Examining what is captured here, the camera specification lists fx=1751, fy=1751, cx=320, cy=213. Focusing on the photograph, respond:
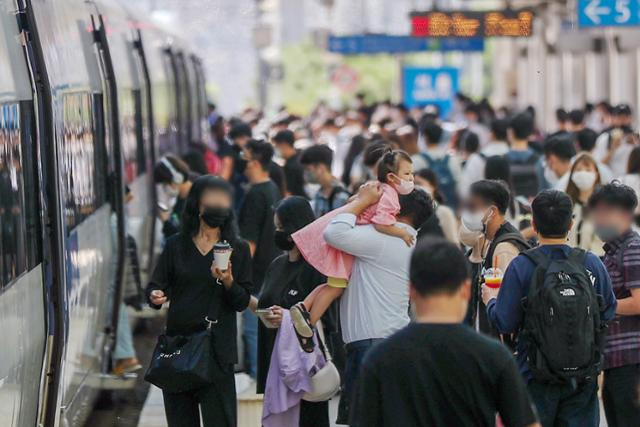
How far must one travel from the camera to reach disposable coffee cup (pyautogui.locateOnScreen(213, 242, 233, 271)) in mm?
7727

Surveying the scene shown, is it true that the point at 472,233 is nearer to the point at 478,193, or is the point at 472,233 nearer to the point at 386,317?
the point at 478,193

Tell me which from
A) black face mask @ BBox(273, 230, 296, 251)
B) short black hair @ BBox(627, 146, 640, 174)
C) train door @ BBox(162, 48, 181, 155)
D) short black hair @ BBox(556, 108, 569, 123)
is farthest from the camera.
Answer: train door @ BBox(162, 48, 181, 155)

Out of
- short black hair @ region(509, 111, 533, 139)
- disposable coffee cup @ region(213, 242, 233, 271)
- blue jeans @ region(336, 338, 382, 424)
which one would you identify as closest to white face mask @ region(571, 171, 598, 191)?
short black hair @ region(509, 111, 533, 139)

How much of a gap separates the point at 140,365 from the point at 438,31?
14925 millimetres

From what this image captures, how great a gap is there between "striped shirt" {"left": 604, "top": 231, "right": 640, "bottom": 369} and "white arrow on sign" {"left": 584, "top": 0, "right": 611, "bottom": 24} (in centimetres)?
979

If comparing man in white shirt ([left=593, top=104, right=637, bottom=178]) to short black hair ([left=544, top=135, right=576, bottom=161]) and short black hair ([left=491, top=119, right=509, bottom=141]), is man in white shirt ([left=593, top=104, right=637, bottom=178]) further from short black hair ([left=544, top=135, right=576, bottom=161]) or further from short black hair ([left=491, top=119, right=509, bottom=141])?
short black hair ([left=544, top=135, right=576, bottom=161])

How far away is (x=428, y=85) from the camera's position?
121ft

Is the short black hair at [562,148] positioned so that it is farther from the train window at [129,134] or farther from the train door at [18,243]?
the train door at [18,243]

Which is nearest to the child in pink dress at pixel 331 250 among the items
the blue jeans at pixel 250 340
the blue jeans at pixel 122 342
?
the blue jeans at pixel 250 340

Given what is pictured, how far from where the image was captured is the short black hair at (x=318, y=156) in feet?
37.3

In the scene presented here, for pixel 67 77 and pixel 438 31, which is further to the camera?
Answer: pixel 438 31

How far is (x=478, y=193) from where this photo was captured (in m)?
8.34

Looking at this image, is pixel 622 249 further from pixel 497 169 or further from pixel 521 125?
pixel 521 125

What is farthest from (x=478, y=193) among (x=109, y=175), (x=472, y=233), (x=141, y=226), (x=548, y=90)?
(x=548, y=90)
